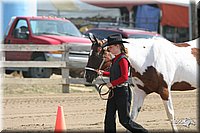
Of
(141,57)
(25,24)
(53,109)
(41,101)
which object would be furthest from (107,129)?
(25,24)

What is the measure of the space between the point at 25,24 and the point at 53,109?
18.6 feet

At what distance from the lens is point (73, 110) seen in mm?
12766

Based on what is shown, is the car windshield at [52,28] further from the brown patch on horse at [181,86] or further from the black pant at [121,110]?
the black pant at [121,110]

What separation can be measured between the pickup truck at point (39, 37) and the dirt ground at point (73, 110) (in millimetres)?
624

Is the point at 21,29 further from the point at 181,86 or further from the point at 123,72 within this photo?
the point at 123,72

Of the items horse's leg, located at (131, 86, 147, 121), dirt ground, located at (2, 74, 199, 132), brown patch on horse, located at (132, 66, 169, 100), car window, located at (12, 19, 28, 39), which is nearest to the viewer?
brown patch on horse, located at (132, 66, 169, 100)

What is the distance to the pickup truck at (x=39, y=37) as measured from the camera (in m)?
17.1

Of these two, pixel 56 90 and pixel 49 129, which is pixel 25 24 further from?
pixel 49 129

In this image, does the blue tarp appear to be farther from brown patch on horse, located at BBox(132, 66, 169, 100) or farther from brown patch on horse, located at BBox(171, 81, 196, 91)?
brown patch on horse, located at BBox(132, 66, 169, 100)

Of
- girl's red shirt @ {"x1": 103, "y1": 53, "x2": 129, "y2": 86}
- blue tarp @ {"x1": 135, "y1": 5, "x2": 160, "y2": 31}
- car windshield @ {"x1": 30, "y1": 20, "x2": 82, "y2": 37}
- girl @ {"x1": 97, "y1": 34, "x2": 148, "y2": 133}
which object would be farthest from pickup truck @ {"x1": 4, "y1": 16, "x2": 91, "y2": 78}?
blue tarp @ {"x1": 135, "y1": 5, "x2": 160, "y2": 31}

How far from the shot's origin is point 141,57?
30.7ft

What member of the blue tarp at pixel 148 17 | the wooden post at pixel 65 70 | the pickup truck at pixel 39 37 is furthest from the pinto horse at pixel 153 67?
the blue tarp at pixel 148 17

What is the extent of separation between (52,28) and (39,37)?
2.42ft

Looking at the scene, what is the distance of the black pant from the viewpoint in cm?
801
